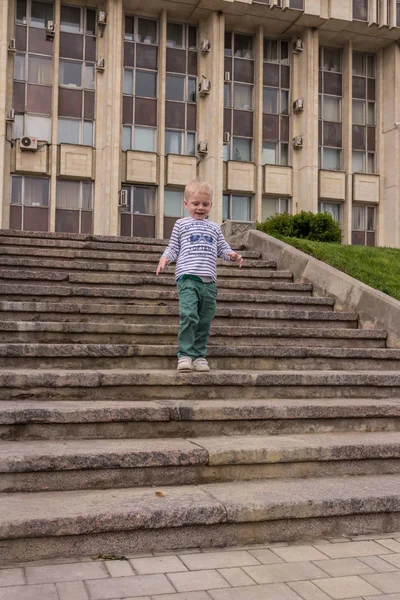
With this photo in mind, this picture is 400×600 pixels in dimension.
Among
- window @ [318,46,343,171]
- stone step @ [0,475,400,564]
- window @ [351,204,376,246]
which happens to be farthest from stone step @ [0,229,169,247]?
window @ [351,204,376,246]

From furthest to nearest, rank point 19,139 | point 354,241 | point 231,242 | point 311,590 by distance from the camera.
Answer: point 354,241 < point 19,139 < point 231,242 < point 311,590

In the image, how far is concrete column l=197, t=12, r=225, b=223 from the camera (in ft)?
86.0

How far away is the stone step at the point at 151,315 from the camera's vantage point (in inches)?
255

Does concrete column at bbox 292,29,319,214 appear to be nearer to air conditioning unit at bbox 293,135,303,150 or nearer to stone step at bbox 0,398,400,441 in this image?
air conditioning unit at bbox 293,135,303,150

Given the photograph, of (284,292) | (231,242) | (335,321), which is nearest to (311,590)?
(335,321)

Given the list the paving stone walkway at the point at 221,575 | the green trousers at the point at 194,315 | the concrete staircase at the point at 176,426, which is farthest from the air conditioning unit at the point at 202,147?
the paving stone walkway at the point at 221,575

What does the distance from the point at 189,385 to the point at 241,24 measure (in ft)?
85.6

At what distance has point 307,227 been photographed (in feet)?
50.6

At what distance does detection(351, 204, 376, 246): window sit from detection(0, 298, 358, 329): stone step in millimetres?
22380

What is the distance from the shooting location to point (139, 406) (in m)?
4.40

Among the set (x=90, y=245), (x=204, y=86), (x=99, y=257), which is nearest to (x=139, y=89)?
(x=204, y=86)

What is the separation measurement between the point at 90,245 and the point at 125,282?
188cm

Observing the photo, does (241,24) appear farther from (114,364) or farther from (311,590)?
(311,590)

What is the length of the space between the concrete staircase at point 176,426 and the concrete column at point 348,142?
22.0 m
